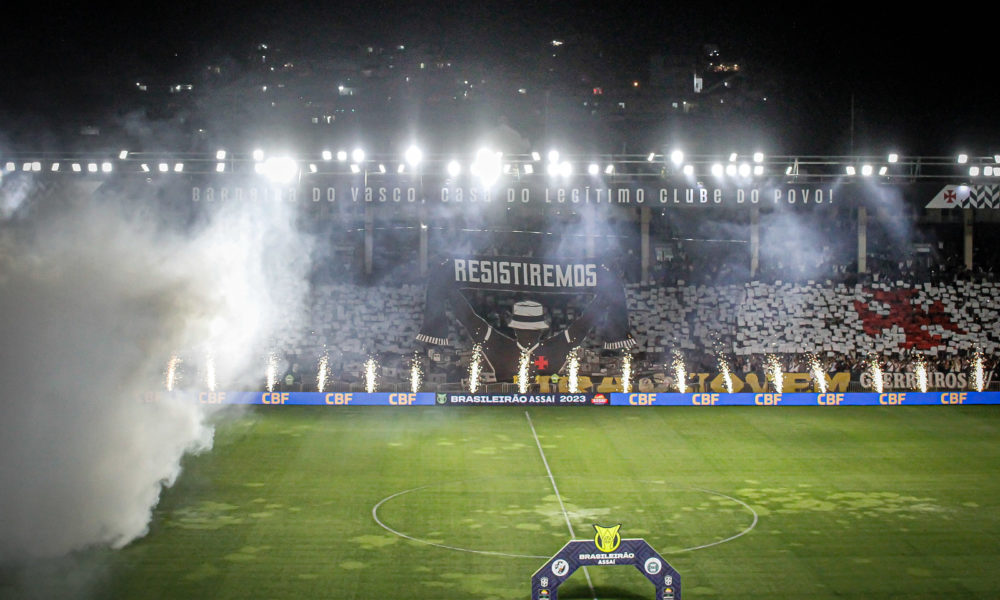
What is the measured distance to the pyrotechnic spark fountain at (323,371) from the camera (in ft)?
110

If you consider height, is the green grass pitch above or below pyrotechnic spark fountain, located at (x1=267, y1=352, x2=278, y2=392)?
below

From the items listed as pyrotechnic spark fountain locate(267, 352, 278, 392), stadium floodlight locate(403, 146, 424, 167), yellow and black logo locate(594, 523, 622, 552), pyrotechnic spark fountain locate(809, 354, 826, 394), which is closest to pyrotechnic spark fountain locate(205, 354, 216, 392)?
pyrotechnic spark fountain locate(267, 352, 278, 392)

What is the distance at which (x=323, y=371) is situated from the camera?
35156 millimetres

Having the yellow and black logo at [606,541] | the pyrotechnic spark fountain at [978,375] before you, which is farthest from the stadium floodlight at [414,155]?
the yellow and black logo at [606,541]

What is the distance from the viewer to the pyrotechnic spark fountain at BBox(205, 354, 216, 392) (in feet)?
104

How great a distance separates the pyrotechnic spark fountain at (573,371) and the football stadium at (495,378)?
0.47ft

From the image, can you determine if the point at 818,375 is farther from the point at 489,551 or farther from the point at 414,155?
the point at 489,551

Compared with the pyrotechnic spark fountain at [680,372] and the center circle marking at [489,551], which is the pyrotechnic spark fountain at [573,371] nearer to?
the pyrotechnic spark fountain at [680,372]

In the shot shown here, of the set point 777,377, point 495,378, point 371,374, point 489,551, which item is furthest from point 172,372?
point 777,377

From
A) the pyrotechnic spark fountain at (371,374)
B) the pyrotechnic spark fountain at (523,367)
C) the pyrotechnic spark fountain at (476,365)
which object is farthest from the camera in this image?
the pyrotechnic spark fountain at (476,365)

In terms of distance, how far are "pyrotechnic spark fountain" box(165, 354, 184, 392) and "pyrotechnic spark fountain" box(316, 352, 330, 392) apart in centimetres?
654

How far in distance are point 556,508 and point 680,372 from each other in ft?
53.8

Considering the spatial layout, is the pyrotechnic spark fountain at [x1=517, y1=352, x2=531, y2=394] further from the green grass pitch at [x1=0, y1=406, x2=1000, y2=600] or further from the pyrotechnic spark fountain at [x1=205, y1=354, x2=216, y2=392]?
the pyrotechnic spark fountain at [x1=205, y1=354, x2=216, y2=392]

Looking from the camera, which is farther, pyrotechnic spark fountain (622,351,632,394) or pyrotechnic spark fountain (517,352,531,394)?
pyrotechnic spark fountain (517,352,531,394)
